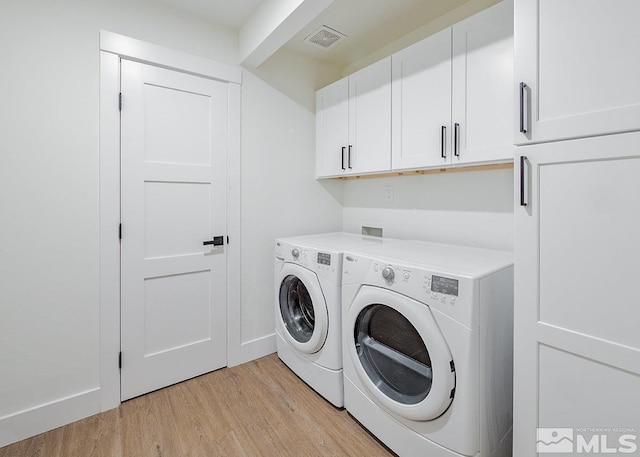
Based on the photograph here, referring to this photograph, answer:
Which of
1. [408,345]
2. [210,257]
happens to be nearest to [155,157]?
[210,257]

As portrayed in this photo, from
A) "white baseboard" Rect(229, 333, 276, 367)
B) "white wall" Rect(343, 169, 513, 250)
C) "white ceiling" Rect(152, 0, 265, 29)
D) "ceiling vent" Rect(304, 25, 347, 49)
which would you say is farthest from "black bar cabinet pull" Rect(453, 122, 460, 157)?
"white baseboard" Rect(229, 333, 276, 367)

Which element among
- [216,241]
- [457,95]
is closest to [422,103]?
[457,95]

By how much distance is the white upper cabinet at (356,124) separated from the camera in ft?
6.64

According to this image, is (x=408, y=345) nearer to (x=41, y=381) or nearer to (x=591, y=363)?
(x=591, y=363)

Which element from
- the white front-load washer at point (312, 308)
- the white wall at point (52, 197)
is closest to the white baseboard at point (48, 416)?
the white wall at point (52, 197)

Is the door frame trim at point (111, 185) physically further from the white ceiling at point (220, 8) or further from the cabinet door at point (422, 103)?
the cabinet door at point (422, 103)

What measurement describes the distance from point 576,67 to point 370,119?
1258mm

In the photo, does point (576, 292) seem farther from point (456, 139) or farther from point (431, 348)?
point (456, 139)

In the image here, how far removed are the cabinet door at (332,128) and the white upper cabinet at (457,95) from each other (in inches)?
19.4

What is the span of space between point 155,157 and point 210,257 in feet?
2.48

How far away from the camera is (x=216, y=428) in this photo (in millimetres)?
1674

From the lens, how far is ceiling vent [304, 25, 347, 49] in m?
2.21

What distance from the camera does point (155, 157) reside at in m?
1.95

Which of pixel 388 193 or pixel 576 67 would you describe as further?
pixel 388 193
